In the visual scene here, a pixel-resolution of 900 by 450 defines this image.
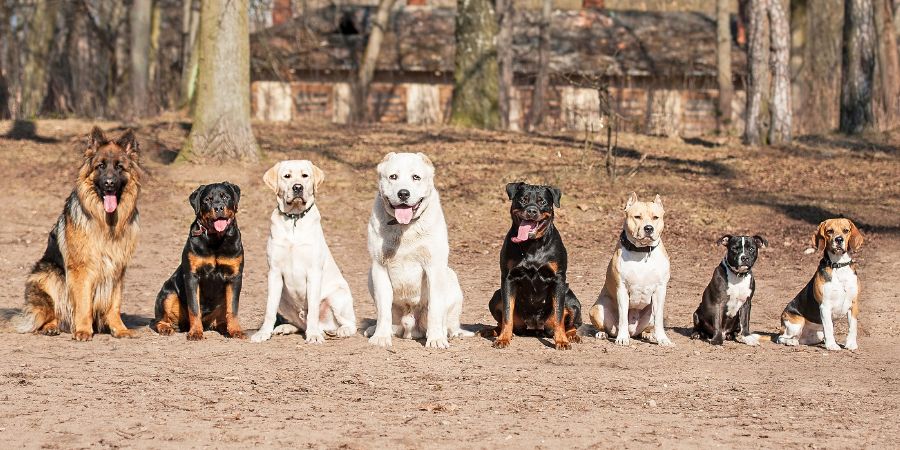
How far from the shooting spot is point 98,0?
128ft

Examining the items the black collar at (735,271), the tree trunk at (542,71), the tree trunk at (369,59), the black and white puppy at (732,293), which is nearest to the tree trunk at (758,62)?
the black and white puppy at (732,293)

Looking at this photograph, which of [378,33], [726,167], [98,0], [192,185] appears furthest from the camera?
[98,0]

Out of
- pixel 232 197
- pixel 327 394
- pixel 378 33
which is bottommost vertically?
pixel 327 394

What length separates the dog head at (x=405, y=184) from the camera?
8.99 m

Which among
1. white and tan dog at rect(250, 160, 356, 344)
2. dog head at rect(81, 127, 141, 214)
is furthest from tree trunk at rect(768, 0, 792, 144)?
dog head at rect(81, 127, 141, 214)

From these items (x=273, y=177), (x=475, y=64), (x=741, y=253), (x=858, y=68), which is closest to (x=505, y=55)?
(x=475, y=64)

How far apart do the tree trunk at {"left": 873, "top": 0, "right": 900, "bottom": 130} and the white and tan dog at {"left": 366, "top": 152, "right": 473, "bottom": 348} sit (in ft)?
55.4

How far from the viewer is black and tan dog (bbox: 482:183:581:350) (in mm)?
9133

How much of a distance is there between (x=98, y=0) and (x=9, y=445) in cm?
3496

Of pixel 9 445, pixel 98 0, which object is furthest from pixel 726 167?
pixel 98 0

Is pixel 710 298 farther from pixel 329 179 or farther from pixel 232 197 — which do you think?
pixel 329 179

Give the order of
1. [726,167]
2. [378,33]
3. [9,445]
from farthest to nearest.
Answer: [378,33], [726,167], [9,445]

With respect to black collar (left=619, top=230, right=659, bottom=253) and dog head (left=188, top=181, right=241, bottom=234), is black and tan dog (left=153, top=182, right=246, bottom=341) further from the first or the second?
black collar (left=619, top=230, right=659, bottom=253)

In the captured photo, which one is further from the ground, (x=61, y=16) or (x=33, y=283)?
(x=61, y=16)
